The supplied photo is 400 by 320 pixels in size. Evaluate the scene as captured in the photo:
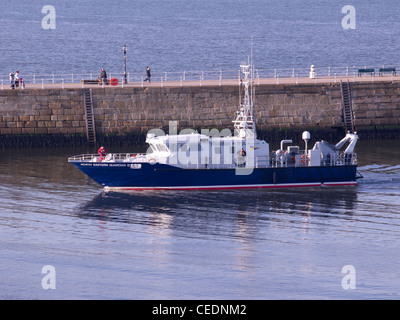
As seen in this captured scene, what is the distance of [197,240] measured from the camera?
102 feet

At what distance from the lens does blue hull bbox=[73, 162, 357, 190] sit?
38781mm

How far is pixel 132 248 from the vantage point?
30016 millimetres

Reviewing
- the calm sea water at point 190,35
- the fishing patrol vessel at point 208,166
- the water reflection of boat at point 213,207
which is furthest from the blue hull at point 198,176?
the calm sea water at point 190,35

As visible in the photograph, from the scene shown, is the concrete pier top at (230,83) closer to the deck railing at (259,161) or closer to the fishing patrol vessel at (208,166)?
the deck railing at (259,161)

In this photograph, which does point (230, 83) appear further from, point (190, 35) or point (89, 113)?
point (190, 35)

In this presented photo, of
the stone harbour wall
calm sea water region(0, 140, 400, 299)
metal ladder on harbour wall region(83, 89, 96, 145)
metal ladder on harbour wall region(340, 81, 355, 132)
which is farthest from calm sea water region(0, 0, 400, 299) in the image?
metal ladder on harbour wall region(340, 81, 355, 132)

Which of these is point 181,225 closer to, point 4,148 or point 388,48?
point 4,148

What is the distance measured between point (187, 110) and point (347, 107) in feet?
36.9

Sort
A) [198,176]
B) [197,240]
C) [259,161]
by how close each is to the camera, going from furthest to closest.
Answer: [259,161]
[198,176]
[197,240]

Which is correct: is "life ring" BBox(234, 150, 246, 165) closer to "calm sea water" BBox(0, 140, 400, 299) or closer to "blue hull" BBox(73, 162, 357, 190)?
"blue hull" BBox(73, 162, 357, 190)

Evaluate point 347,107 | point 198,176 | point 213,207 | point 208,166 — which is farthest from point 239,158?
point 347,107

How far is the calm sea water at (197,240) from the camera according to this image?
85.8 ft

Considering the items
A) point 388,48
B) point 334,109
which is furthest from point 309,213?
point 388,48
